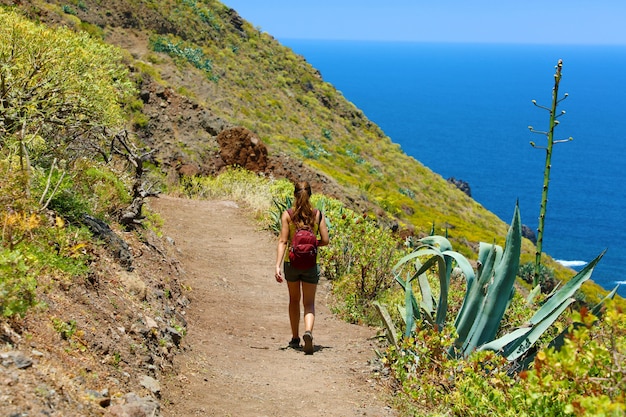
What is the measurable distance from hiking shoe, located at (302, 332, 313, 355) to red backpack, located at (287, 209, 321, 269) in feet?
2.06

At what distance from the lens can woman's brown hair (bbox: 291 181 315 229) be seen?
7.16 meters

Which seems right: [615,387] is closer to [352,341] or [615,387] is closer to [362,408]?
[362,408]

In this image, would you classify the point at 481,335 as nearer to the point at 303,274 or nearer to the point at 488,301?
the point at 488,301

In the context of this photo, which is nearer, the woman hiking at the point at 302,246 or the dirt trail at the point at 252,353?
the dirt trail at the point at 252,353

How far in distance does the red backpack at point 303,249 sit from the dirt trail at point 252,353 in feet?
2.87

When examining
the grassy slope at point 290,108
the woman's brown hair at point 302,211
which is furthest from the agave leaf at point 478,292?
the grassy slope at point 290,108

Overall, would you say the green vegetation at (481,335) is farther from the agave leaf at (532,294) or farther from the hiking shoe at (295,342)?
the hiking shoe at (295,342)

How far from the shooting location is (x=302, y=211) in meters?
7.18

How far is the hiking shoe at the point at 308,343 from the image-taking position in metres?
7.21

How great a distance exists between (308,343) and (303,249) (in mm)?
889

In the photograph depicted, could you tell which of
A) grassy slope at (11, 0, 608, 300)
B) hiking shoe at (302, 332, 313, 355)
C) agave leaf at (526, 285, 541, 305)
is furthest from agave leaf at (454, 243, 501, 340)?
grassy slope at (11, 0, 608, 300)

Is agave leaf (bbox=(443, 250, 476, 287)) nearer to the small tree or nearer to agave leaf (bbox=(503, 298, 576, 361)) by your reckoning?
agave leaf (bbox=(503, 298, 576, 361))

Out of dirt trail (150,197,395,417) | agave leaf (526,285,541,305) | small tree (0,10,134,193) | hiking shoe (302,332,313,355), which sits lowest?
dirt trail (150,197,395,417)

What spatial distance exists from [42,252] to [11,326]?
1.20 m
